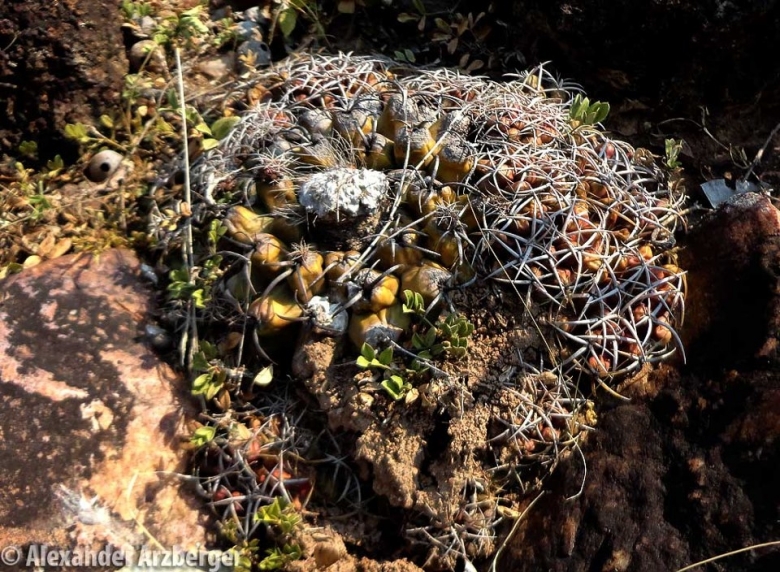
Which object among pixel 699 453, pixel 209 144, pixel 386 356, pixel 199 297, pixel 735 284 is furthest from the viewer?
pixel 209 144

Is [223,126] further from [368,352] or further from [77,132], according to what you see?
[368,352]

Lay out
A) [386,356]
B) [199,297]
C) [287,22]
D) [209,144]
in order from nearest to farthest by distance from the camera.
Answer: [386,356], [199,297], [209,144], [287,22]

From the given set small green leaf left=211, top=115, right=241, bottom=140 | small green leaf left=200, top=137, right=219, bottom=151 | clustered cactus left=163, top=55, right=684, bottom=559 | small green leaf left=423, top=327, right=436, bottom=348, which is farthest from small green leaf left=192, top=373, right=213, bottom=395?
small green leaf left=211, top=115, right=241, bottom=140

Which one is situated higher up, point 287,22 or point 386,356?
point 287,22

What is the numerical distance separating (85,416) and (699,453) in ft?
7.45

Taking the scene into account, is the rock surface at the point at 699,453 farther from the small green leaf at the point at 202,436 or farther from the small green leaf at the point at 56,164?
the small green leaf at the point at 56,164

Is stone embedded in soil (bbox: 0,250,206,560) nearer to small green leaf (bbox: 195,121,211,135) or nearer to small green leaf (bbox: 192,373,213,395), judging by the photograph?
small green leaf (bbox: 192,373,213,395)

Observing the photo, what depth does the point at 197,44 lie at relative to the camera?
4094mm

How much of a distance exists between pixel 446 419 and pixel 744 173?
2059mm

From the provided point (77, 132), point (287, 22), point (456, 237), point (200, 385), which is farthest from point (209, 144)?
point (456, 237)

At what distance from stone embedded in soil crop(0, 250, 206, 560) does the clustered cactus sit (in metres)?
0.44

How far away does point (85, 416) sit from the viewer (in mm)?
2756

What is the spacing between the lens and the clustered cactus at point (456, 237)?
278 cm

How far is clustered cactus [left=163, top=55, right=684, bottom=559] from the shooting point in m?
2.78
